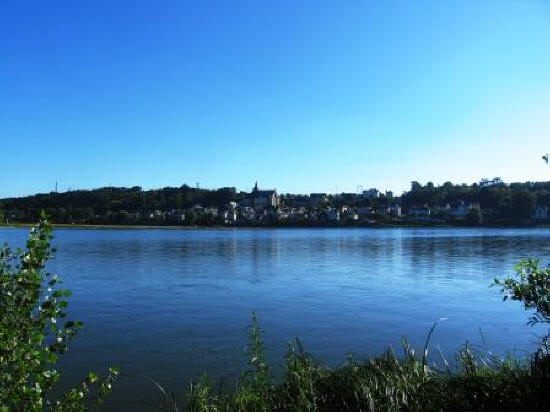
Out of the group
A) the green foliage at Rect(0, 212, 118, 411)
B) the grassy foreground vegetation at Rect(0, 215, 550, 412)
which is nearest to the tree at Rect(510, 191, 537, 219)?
the grassy foreground vegetation at Rect(0, 215, 550, 412)

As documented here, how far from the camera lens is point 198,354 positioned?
16.4m

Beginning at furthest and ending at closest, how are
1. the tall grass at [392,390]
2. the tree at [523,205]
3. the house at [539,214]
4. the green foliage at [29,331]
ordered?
the house at [539,214] < the tree at [523,205] < the tall grass at [392,390] < the green foliage at [29,331]

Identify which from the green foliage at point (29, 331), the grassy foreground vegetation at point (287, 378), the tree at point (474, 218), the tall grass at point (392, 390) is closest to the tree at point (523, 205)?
the tree at point (474, 218)

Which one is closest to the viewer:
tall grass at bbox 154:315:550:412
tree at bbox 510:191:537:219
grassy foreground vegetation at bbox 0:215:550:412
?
grassy foreground vegetation at bbox 0:215:550:412

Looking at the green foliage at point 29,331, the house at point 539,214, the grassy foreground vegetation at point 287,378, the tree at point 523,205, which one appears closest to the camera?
the green foliage at point 29,331

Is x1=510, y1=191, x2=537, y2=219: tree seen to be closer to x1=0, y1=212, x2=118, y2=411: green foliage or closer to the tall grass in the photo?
the tall grass

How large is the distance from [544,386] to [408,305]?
19303 millimetres

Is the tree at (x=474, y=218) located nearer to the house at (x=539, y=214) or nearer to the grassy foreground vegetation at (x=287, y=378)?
the house at (x=539, y=214)

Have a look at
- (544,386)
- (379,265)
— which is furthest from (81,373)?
(379,265)

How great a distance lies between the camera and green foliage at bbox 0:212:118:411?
5016 millimetres

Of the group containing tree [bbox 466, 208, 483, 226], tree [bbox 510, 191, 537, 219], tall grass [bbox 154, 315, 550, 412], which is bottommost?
tall grass [bbox 154, 315, 550, 412]

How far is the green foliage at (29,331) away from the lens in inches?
197

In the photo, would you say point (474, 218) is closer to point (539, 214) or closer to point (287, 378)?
point (539, 214)

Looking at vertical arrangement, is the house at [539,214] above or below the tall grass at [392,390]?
above
